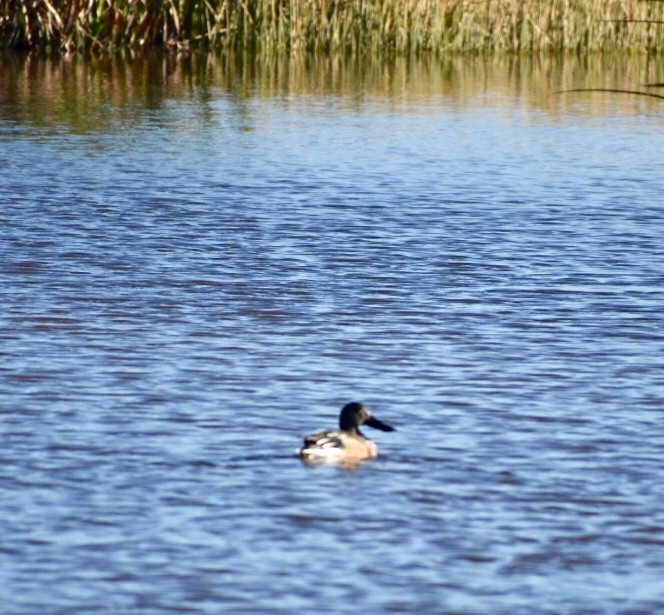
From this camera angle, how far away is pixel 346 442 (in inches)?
269

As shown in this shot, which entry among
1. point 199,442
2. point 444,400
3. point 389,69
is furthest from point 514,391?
point 389,69

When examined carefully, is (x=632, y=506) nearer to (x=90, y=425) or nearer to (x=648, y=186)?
(x=90, y=425)

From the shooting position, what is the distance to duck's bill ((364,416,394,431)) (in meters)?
7.17

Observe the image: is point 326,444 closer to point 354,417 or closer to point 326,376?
point 354,417

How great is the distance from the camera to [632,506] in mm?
6520

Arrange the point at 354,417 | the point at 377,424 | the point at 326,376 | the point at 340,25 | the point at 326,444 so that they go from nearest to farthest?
the point at 326,444 < the point at 354,417 < the point at 377,424 < the point at 326,376 < the point at 340,25

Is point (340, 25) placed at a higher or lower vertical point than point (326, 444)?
higher

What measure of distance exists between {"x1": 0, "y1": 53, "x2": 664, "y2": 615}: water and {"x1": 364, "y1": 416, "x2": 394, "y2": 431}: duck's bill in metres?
0.09

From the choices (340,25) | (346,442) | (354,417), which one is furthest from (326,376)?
(340,25)

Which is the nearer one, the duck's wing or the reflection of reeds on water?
the duck's wing

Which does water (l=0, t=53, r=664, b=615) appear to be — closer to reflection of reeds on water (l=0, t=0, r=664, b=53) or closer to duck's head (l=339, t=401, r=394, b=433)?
duck's head (l=339, t=401, r=394, b=433)

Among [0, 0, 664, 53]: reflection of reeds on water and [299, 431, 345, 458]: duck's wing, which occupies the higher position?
[0, 0, 664, 53]: reflection of reeds on water

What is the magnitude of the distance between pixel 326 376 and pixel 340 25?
20691mm

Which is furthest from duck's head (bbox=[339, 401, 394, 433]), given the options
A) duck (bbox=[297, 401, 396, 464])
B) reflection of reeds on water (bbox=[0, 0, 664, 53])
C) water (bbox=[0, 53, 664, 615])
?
reflection of reeds on water (bbox=[0, 0, 664, 53])
